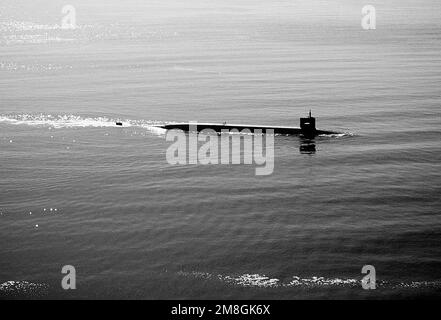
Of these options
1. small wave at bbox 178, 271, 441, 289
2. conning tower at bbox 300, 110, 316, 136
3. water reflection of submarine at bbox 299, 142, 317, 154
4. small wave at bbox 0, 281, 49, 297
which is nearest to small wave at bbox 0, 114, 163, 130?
conning tower at bbox 300, 110, 316, 136

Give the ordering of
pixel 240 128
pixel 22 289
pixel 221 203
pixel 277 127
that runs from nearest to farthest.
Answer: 1. pixel 22 289
2. pixel 221 203
3. pixel 277 127
4. pixel 240 128

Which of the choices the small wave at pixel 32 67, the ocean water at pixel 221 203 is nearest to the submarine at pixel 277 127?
the ocean water at pixel 221 203

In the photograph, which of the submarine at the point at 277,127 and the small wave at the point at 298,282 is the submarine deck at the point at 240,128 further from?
the small wave at the point at 298,282

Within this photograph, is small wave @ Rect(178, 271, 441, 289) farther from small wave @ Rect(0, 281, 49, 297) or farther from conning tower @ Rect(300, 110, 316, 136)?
conning tower @ Rect(300, 110, 316, 136)

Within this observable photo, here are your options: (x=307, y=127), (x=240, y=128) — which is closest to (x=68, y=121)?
(x=240, y=128)

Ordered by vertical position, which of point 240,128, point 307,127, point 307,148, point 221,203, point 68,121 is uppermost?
point 68,121

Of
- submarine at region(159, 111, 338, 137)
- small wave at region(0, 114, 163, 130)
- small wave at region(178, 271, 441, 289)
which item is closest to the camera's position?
small wave at region(178, 271, 441, 289)

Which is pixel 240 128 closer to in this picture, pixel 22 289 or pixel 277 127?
pixel 277 127
